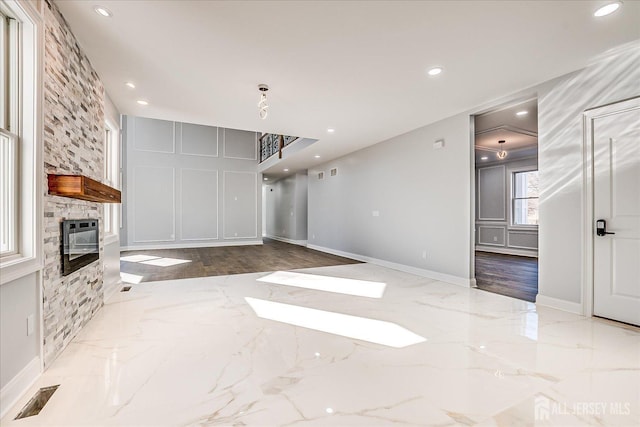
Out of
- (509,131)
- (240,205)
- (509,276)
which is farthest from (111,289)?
(509,131)

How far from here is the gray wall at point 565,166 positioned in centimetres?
321

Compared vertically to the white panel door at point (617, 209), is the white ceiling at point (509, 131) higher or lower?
higher

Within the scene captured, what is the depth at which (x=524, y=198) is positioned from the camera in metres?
8.43

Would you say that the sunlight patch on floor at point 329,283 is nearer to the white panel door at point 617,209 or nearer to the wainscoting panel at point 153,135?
the white panel door at point 617,209

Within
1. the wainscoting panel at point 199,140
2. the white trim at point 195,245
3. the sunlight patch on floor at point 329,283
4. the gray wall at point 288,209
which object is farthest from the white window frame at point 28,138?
the gray wall at point 288,209

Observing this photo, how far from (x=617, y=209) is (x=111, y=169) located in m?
6.20

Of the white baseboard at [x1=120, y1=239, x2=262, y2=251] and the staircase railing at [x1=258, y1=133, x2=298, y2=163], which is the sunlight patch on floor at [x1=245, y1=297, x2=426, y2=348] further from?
the white baseboard at [x1=120, y1=239, x2=262, y2=251]

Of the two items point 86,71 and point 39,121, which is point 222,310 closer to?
point 39,121

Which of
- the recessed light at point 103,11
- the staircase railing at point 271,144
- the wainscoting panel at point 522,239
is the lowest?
the wainscoting panel at point 522,239

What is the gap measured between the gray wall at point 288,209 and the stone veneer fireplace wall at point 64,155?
826cm

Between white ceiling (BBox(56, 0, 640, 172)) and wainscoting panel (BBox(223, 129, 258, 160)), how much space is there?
240 inches

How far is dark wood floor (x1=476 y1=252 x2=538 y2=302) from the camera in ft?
14.5

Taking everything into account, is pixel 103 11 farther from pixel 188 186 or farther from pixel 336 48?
pixel 188 186

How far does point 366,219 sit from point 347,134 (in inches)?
82.3
